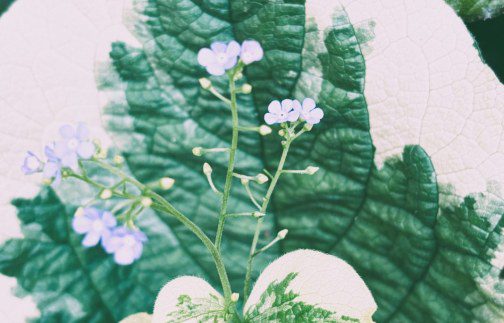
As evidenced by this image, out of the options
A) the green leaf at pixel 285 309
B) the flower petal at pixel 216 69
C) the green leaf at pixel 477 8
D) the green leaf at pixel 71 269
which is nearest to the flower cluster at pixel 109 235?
the flower petal at pixel 216 69

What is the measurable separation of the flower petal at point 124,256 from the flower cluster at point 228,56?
184 mm

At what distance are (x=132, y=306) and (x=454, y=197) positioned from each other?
0.52 meters

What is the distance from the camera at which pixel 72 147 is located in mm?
557

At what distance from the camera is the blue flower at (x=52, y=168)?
0.55 meters

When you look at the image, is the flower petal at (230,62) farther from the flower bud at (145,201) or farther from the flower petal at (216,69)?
the flower bud at (145,201)

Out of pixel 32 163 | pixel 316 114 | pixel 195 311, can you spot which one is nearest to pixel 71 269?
pixel 195 311

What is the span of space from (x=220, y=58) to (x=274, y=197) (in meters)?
0.40

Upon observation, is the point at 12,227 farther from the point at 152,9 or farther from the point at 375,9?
the point at 375,9

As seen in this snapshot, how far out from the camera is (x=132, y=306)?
0.96m

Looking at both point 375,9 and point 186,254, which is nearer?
point 375,9

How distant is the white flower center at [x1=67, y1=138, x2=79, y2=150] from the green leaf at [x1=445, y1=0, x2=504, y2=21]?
524 millimetres

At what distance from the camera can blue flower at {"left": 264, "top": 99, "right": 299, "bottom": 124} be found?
0.69 meters

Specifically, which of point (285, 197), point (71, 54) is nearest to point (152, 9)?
point (71, 54)

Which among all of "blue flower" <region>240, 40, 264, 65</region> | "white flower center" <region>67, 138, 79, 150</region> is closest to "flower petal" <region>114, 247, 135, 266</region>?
"white flower center" <region>67, 138, 79, 150</region>
